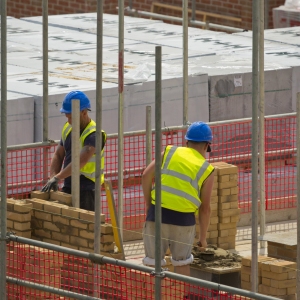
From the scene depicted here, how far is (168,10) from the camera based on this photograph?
25.5 metres

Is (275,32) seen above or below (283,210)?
above

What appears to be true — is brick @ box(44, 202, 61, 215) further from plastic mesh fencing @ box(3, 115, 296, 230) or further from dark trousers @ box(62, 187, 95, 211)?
plastic mesh fencing @ box(3, 115, 296, 230)

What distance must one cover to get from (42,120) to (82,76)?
1721mm

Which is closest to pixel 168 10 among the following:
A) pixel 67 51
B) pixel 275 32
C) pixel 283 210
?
pixel 275 32

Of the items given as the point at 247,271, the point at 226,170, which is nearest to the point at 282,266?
the point at 247,271

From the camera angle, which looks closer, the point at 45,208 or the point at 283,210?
the point at 45,208

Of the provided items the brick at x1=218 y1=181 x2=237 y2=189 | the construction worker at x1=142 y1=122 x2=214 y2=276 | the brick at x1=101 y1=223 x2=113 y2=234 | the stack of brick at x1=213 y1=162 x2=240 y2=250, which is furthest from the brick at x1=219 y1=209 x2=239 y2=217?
the brick at x1=101 y1=223 x2=113 y2=234

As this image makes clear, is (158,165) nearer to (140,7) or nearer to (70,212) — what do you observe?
(70,212)

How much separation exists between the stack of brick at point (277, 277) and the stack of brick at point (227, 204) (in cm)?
182

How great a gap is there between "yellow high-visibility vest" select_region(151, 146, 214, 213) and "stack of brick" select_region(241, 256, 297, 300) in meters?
0.78

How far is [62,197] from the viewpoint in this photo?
418 inches

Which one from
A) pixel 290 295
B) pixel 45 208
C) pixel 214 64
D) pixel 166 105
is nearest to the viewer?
pixel 290 295

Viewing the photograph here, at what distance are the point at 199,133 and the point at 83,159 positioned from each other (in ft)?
4.62

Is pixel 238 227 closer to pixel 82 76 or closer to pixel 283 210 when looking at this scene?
pixel 283 210
